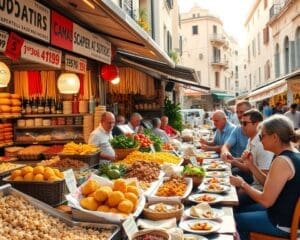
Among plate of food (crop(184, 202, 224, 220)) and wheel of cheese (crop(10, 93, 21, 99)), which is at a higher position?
wheel of cheese (crop(10, 93, 21, 99))

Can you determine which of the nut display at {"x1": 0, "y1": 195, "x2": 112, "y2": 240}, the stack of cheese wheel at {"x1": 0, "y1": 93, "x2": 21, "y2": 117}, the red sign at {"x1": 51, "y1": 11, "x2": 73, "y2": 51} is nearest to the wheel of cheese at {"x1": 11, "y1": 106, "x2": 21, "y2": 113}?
the stack of cheese wheel at {"x1": 0, "y1": 93, "x2": 21, "y2": 117}

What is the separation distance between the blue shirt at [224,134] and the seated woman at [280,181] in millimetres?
4710

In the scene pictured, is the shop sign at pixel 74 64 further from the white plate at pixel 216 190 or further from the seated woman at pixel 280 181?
the seated woman at pixel 280 181

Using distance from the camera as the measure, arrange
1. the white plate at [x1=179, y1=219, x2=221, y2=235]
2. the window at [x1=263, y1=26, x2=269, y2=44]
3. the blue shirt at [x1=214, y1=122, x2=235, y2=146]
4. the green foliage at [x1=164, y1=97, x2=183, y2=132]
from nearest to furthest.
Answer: the white plate at [x1=179, y1=219, x2=221, y2=235]
the blue shirt at [x1=214, y1=122, x2=235, y2=146]
the green foliage at [x1=164, y1=97, x2=183, y2=132]
the window at [x1=263, y1=26, x2=269, y2=44]

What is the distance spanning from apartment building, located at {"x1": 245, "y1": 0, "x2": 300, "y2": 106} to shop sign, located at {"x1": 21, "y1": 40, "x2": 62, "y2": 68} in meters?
13.8

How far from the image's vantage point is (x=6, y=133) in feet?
35.9

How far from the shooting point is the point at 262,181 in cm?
538

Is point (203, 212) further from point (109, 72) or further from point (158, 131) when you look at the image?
point (158, 131)

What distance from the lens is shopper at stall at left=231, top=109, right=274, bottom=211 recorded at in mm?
5344

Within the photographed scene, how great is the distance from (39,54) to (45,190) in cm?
273

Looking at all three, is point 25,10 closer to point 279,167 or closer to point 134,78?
point 279,167

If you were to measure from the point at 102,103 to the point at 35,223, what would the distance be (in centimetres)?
845

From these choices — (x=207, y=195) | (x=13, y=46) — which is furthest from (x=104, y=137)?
(x=207, y=195)

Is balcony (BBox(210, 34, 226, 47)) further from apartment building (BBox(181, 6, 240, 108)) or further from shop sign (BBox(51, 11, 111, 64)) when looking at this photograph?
shop sign (BBox(51, 11, 111, 64))
